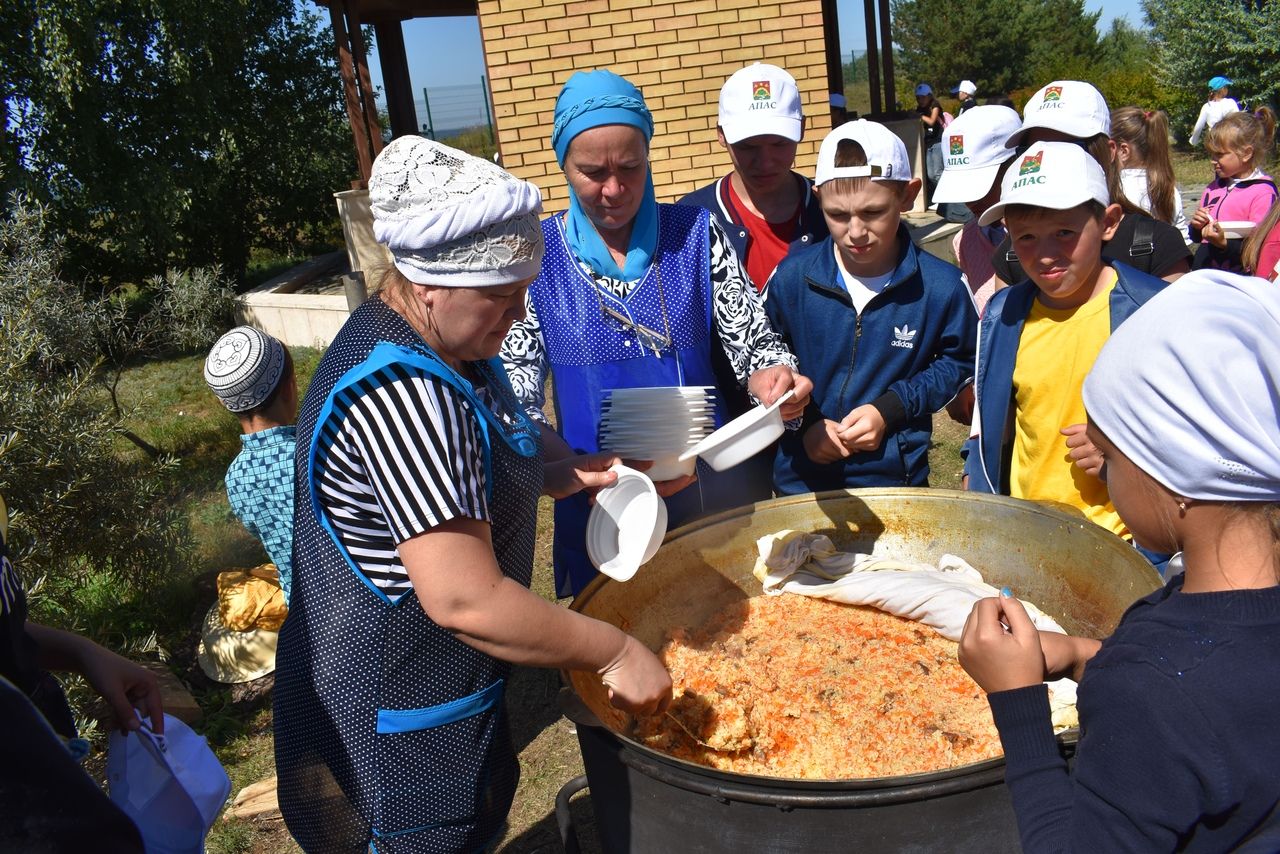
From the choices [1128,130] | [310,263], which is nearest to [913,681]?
[1128,130]

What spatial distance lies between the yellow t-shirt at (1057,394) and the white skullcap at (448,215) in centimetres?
166

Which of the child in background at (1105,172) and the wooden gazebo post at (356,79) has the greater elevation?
the wooden gazebo post at (356,79)

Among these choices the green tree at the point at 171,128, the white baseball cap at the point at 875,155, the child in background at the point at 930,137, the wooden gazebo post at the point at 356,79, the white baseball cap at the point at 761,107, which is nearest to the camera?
the white baseball cap at the point at 875,155

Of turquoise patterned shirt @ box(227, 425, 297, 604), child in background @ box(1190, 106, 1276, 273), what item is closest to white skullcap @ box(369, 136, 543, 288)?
turquoise patterned shirt @ box(227, 425, 297, 604)

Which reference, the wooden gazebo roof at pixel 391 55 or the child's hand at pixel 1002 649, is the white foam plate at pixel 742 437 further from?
the wooden gazebo roof at pixel 391 55

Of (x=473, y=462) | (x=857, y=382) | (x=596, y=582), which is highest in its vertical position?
(x=473, y=462)

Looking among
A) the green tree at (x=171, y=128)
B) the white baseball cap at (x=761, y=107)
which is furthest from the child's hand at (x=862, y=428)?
the green tree at (x=171, y=128)

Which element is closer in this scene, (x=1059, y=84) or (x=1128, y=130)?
(x=1059, y=84)

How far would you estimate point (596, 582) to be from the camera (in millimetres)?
2316

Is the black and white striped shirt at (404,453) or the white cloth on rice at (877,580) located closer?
the black and white striped shirt at (404,453)

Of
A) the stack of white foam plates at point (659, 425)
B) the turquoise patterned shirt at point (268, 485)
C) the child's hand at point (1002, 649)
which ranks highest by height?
the stack of white foam plates at point (659, 425)

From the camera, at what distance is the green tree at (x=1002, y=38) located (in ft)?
140

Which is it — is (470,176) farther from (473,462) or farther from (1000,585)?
(1000,585)

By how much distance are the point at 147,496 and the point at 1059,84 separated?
4.68 meters
